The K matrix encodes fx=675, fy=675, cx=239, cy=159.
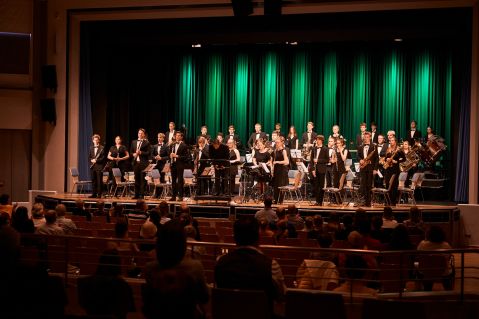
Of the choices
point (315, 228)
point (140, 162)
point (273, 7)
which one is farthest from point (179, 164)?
point (315, 228)

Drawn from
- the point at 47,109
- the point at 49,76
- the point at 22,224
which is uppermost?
the point at 49,76

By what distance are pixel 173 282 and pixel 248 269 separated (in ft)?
2.88

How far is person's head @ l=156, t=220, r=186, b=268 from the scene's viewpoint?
4297mm

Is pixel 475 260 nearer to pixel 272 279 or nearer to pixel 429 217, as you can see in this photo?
pixel 429 217

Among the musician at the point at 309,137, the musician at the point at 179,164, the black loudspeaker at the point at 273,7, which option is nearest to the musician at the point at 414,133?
the musician at the point at 309,137

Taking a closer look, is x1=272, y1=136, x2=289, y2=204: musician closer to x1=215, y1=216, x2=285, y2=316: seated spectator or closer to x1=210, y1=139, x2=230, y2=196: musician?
x1=210, y1=139, x2=230, y2=196: musician

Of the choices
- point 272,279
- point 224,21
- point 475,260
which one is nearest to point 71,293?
point 272,279

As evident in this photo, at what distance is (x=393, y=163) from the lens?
15969 millimetres

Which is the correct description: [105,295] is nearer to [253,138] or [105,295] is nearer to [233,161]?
[233,161]

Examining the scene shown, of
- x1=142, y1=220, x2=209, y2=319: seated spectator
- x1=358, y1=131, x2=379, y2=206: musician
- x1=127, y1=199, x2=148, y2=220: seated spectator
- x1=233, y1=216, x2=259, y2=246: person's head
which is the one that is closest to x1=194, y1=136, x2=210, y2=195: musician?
x1=358, y1=131, x2=379, y2=206: musician

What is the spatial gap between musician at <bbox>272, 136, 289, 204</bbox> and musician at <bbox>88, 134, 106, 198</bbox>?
15.0 ft

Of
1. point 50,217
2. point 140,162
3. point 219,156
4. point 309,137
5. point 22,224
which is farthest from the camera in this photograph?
point 309,137

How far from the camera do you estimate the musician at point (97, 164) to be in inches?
691

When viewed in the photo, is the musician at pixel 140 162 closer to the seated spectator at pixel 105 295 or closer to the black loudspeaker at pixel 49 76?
the black loudspeaker at pixel 49 76
